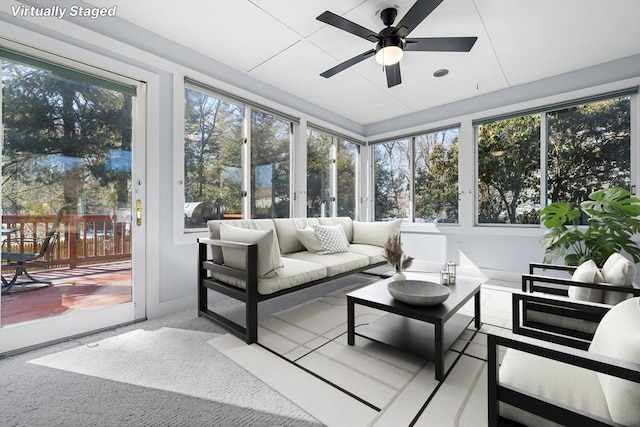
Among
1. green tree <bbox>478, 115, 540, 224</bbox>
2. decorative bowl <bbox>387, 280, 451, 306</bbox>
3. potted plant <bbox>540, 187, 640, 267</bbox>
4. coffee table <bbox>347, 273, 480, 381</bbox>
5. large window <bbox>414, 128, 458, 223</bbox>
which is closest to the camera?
coffee table <bbox>347, 273, 480, 381</bbox>

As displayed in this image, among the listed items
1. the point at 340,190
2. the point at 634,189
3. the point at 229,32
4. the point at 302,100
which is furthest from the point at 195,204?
the point at 634,189

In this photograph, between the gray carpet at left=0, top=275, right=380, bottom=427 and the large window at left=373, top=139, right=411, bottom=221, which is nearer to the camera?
the gray carpet at left=0, top=275, right=380, bottom=427

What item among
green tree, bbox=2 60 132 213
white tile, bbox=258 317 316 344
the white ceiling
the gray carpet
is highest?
the white ceiling

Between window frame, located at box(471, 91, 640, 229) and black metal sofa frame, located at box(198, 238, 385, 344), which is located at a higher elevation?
window frame, located at box(471, 91, 640, 229)

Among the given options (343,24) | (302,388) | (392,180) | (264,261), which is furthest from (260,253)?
(392,180)

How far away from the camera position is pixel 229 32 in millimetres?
2545

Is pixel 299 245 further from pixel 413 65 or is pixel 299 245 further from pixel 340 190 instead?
pixel 413 65

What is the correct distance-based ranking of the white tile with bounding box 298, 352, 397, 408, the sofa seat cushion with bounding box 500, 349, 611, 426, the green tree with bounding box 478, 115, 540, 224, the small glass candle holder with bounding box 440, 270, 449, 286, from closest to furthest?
the sofa seat cushion with bounding box 500, 349, 611, 426 → the white tile with bounding box 298, 352, 397, 408 → the small glass candle holder with bounding box 440, 270, 449, 286 → the green tree with bounding box 478, 115, 540, 224

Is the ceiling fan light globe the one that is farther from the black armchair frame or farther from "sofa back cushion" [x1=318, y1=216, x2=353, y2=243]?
"sofa back cushion" [x1=318, y1=216, x2=353, y2=243]

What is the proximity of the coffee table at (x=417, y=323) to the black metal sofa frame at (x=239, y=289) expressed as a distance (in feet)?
2.07

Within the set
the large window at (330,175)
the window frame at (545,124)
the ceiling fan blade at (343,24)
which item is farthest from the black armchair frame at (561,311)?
the large window at (330,175)

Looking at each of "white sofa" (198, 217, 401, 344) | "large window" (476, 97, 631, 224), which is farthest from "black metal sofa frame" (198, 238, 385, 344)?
"large window" (476, 97, 631, 224)

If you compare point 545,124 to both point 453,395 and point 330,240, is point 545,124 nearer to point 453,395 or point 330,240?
point 330,240

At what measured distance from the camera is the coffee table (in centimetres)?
154
